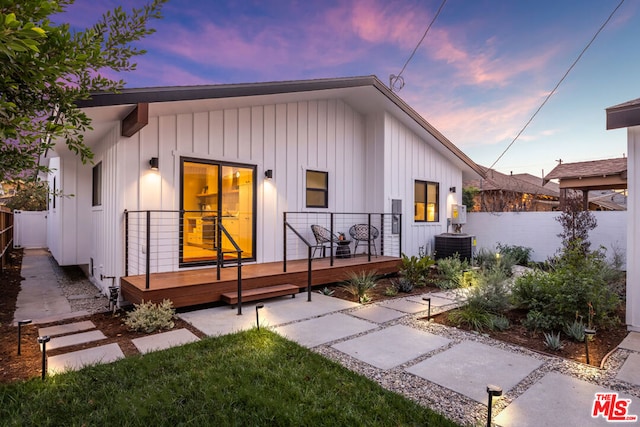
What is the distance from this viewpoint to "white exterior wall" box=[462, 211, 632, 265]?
8.42 metres

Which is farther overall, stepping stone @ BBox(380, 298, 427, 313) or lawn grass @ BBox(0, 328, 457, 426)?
stepping stone @ BBox(380, 298, 427, 313)

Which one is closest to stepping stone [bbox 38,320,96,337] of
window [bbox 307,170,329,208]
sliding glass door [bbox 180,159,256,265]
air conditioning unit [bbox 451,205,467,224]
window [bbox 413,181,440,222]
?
sliding glass door [bbox 180,159,256,265]

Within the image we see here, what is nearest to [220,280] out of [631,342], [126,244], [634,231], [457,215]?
[126,244]

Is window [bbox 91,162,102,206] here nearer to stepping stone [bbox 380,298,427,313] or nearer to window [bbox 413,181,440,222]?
stepping stone [bbox 380,298,427,313]

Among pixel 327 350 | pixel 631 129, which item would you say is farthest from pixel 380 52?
pixel 327 350

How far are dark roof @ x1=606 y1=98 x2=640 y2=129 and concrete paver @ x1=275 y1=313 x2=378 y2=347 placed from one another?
139 inches

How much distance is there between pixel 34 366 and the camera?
296cm

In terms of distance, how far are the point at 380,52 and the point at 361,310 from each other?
27.5 ft

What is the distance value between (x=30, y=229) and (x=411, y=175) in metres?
16.0

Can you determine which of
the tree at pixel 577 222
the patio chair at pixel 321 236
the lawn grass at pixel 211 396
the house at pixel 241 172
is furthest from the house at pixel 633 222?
the tree at pixel 577 222

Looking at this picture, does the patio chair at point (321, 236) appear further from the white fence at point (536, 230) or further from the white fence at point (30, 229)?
the white fence at point (30, 229)

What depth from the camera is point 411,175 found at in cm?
893

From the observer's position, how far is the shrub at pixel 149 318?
12.7ft

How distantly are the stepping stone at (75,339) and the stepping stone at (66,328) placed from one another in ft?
0.65
